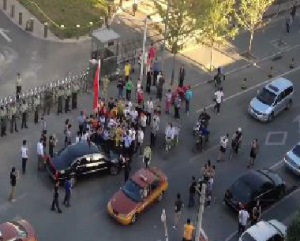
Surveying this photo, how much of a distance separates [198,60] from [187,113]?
6571mm

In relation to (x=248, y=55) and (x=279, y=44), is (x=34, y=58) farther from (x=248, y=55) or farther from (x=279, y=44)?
(x=279, y=44)

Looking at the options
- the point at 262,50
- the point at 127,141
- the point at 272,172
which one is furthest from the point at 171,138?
the point at 262,50

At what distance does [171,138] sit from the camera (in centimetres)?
3478

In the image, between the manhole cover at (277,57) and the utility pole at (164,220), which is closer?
the utility pole at (164,220)

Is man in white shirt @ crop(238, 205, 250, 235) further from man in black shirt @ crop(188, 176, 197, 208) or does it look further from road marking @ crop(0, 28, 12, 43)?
road marking @ crop(0, 28, 12, 43)

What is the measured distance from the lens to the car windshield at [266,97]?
38.7m

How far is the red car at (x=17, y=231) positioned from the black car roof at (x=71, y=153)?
167 inches

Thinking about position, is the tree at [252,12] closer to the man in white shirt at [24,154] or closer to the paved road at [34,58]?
the paved road at [34,58]

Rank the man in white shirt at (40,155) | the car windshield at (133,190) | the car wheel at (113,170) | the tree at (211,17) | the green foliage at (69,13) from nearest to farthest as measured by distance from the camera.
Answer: the car windshield at (133,190) → the man in white shirt at (40,155) → the car wheel at (113,170) → the tree at (211,17) → the green foliage at (69,13)

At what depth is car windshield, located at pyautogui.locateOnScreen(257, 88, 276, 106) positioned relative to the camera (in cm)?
3869

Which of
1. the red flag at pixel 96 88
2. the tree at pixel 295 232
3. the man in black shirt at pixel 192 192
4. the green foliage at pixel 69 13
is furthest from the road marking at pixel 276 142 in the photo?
the green foliage at pixel 69 13

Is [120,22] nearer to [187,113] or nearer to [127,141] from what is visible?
[187,113]

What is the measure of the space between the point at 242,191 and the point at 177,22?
43.3 feet

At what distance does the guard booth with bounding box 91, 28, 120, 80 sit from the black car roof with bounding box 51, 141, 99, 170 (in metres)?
8.70
